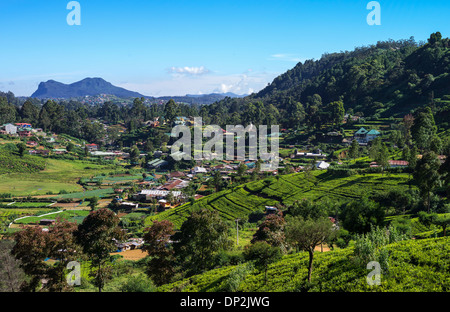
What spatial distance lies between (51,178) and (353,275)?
63699 millimetres

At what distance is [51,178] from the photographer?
63.5 m

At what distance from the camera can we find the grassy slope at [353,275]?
441 inches

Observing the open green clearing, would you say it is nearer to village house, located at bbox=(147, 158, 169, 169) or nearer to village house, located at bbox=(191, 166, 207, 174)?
village house, located at bbox=(191, 166, 207, 174)

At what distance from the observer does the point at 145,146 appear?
311 feet

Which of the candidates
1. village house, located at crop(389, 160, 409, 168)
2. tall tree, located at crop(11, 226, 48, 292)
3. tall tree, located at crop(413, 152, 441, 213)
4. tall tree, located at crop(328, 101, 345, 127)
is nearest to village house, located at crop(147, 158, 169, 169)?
tall tree, located at crop(328, 101, 345, 127)

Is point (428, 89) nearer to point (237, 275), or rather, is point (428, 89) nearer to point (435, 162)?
point (435, 162)

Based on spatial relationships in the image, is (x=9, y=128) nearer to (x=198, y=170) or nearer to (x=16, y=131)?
(x=16, y=131)

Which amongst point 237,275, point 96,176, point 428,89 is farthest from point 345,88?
point 237,275

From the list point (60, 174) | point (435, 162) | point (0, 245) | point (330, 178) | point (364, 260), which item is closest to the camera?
point (364, 260)

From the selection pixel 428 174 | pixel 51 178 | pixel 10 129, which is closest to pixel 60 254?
pixel 428 174

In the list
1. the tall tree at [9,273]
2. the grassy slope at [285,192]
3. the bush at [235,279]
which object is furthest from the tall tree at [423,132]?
the tall tree at [9,273]

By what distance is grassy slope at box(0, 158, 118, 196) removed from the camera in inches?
2189

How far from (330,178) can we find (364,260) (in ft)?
106

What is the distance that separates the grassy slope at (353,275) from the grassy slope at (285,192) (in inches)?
905
